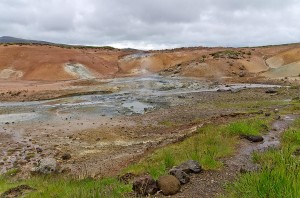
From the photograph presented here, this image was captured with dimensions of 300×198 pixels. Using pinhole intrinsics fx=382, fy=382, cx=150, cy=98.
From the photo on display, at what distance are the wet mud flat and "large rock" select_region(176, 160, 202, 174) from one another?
475 cm

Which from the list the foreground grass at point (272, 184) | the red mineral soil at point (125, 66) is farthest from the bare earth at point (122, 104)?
the foreground grass at point (272, 184)

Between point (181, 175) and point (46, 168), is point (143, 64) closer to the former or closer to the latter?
point (46, 168)

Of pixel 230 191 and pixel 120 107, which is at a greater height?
pixel 230 191

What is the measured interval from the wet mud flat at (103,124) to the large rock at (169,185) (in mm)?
5736

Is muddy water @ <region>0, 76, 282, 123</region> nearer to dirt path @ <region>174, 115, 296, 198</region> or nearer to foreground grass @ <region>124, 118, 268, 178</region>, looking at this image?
foreground grass @ <region>124, 118, 268, 178</region>

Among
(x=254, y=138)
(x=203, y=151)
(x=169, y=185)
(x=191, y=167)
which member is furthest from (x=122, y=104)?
(x=169, y=185)

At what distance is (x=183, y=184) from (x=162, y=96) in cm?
3191

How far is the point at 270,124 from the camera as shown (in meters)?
18.8

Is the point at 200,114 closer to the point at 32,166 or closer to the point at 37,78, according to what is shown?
the point at 32,166

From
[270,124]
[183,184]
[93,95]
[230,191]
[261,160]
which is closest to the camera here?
Answer: [230,191]

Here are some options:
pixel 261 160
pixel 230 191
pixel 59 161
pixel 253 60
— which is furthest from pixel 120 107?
pixel 253 60

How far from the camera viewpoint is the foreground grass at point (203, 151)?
1080 centimetres

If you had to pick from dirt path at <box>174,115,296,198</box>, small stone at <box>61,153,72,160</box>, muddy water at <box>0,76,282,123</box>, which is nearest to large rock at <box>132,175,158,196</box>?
dirt path at <box>174,115,296,198</box>

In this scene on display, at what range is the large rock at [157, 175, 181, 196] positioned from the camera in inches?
330
